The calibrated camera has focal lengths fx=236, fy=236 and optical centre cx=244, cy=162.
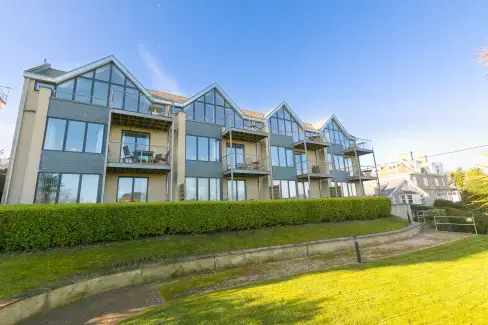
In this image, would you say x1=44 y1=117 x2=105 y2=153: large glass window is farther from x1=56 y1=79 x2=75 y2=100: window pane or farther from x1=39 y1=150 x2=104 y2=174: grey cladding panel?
x1=56 y1=79 x2=75 y2=100: window pane

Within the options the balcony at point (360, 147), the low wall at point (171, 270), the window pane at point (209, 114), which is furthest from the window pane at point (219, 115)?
the balcony at point (360, 147)

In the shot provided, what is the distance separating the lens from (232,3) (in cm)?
1648

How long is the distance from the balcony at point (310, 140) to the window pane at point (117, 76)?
52.4ft

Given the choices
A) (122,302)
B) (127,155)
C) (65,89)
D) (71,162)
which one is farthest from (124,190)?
(122,302)

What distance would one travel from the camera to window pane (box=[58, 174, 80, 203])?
13.2 metres

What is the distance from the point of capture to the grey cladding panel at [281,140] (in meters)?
22.8

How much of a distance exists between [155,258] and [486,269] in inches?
404

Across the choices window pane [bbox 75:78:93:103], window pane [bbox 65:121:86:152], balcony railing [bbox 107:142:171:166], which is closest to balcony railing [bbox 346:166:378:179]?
balcony railing [bbox 107:142:171:166]

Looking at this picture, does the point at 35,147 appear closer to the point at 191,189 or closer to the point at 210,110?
the point at 191,189

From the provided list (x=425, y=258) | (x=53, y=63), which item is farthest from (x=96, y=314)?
(x=53, y=63)

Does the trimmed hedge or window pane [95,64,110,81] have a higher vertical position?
window pane [95,64,110,81]

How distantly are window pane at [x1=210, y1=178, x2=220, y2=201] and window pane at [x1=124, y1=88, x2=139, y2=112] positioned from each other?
7654 millimetres

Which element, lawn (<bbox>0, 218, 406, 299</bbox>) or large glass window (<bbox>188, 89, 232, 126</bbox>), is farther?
large glass window (<bbox>188, 89, 232, 126</bbox>)

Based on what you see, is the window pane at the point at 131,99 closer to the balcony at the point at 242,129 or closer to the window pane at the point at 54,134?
the window pane at the point at 54,134
